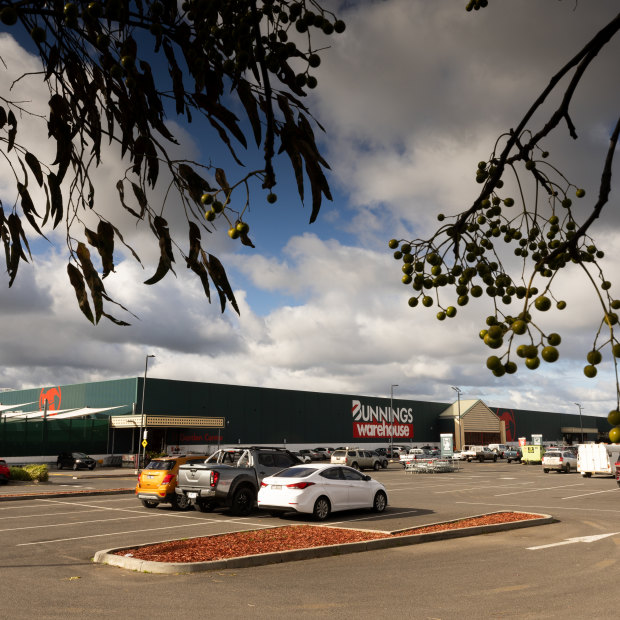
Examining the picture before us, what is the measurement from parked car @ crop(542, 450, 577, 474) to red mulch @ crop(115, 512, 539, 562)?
107ft

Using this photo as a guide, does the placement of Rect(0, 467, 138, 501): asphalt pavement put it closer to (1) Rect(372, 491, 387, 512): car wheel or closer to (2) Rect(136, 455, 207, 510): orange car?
(2) Rect(136, 455, 207, 510): orange car

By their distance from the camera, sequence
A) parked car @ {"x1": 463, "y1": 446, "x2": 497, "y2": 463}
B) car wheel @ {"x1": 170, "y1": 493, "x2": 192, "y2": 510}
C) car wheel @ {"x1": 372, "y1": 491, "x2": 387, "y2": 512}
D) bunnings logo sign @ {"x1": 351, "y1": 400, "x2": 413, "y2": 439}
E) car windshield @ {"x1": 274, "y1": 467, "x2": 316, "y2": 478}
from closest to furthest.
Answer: car windshield @ {"x1": 274, "y1": 467, "x2": 316, "y2": 478}
car wheel @ {"x1": 372, "y1": 491, "x2": 387, "y2": 512}
car wheel @ {"x1": 170, "y1": 493, "x2": 192, "y2": 510}
parked car @ {"x1": 463, "y1": 446, "x2": 497, "y2": 463}
bunnings logo sign @ {"x1": 351, "y1": 400, "x2": 413, "y2": 439}

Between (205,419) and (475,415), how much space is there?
44887 mm

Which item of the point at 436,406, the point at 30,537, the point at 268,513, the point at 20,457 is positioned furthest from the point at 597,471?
the point at 436,406

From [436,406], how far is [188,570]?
274ft

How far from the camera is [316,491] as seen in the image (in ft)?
54.8

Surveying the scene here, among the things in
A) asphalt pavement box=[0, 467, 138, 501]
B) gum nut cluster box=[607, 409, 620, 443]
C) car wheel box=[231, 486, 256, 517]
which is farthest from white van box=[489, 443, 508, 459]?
gum nut cluster box=[607, 409, 620, 443]

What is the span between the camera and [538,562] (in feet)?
36.9

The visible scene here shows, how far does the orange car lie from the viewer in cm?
1975

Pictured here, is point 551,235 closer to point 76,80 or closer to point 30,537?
point 76,80

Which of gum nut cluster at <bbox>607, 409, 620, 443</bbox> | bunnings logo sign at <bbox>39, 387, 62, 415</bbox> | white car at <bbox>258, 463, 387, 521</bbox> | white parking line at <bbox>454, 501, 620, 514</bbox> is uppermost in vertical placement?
bunnings logo sign at <bbox>39, 387, 62, 415</bbox>

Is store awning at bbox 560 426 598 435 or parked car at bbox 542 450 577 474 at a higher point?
store awning at bbox 560 426 598 435

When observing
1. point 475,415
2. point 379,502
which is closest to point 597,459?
point 379,502

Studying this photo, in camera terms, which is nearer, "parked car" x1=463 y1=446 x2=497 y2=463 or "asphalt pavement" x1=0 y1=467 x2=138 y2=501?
"asphalt pavement" x1=0 y1=467 x2=138 y2=501
